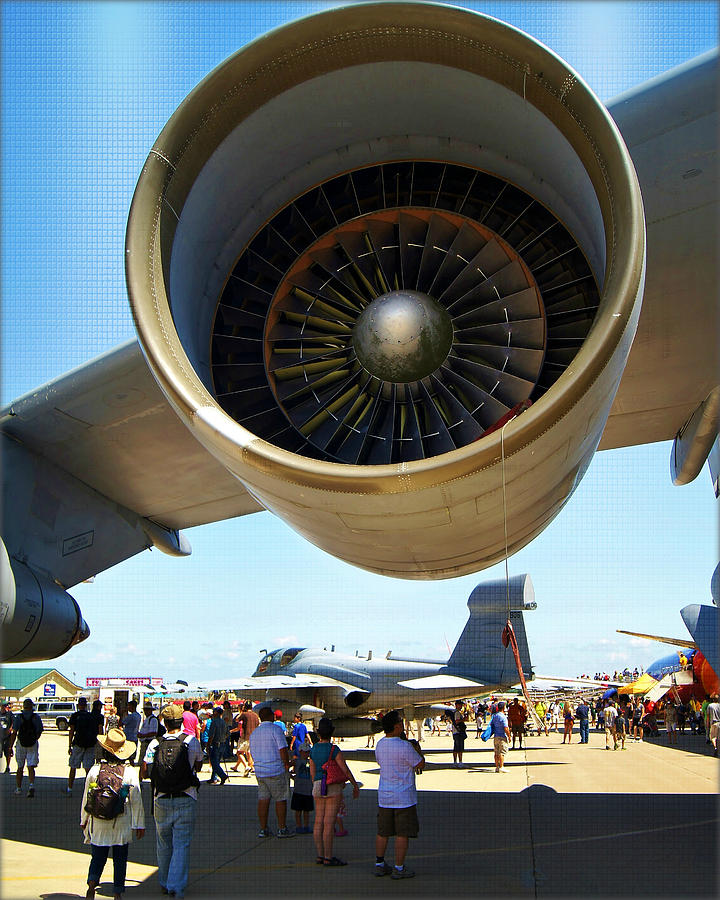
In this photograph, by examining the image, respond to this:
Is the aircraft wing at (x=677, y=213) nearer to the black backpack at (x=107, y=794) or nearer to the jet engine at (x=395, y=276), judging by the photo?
the jet engine at (x=395, y=276)

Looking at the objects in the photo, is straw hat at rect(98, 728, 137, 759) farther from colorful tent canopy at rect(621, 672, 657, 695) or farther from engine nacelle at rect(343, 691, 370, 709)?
colorful tent canopy at rect(621, 672, 657, 695)

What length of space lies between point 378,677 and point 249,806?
1323 cm

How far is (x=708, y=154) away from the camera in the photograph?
4832 mm

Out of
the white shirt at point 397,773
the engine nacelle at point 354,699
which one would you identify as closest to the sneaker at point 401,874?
the white shirt at point 397,773

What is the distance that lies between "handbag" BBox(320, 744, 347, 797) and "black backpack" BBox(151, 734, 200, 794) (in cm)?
102

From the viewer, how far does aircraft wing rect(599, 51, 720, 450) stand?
4.82 metres

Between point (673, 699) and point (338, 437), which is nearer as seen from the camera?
point (338, 437)

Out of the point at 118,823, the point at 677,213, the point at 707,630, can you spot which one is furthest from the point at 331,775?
the point at 707,630

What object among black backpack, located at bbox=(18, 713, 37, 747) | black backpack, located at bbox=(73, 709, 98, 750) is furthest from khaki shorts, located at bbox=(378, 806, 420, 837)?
black backpack, located at bbox=(18, 713, 37, 747)

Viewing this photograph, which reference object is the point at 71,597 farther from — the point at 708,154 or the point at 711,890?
the point at 708,154

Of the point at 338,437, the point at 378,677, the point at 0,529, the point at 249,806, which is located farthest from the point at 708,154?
the point at 378,677

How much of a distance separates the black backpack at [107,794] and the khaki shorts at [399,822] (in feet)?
5.09

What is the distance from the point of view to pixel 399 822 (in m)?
4.76

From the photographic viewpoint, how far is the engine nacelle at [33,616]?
5988 mm
